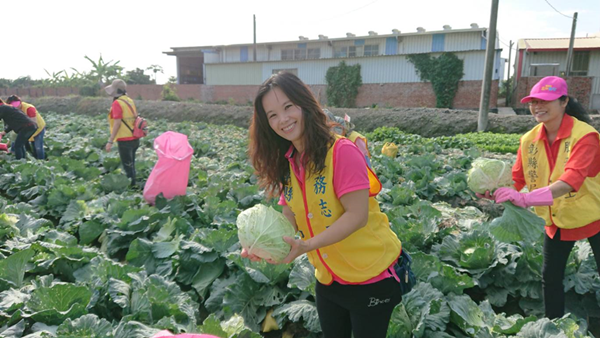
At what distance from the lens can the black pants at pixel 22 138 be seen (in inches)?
324

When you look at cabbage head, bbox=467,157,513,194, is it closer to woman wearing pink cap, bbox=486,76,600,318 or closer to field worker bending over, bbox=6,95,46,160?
woman wearing pink cap, bbox=486,76,600,318

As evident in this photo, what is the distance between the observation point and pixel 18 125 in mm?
8102

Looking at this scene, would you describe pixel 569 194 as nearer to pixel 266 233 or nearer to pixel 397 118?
pixel 266 233

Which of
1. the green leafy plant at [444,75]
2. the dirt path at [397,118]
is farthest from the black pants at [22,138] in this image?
the green leafy plant at [444,75]

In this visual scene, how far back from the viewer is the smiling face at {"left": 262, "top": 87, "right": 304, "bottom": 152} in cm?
175

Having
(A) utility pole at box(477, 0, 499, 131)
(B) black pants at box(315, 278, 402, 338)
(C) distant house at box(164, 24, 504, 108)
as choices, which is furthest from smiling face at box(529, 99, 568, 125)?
(C) distant house at box(164, 24, 504, 108)

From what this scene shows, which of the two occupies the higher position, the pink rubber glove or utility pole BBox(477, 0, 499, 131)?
utility pole BBox(477, 0, 499, 131)

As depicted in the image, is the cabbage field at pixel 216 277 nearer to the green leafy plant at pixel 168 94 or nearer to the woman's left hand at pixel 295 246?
the woman's left hand at pixel 295 246

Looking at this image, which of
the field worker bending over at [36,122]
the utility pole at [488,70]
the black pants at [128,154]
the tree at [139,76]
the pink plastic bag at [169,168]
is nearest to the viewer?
the pink plastic bag at [169,168]

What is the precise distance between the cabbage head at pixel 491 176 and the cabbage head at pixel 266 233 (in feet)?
4.64

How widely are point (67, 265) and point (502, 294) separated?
376cm

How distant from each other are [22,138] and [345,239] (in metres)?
8.73

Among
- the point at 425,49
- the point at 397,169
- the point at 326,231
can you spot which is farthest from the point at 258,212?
the point at 425,49

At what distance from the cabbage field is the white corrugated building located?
836 inches
